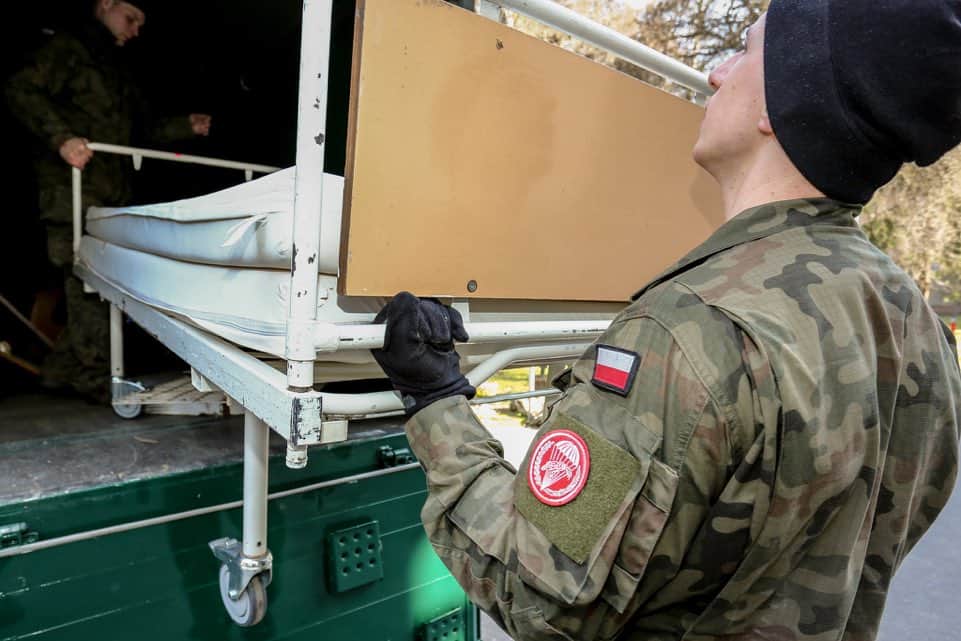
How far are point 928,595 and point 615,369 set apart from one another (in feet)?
16.2

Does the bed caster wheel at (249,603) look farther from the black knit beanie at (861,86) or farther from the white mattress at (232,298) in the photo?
the black knit beanie at (861,86)

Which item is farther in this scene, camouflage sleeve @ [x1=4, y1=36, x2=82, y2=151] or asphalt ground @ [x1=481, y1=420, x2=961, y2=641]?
asphalt ground @ [x1=481, y1=420, x2=961, y2=641]

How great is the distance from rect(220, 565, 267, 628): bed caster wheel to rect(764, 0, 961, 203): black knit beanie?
1470mm

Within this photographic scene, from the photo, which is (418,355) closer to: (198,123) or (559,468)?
(559,468)

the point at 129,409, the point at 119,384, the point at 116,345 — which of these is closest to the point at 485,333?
the point at 129,409

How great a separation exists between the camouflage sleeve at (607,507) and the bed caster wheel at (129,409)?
70.7 inches

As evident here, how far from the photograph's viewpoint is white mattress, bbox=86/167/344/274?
1.21m

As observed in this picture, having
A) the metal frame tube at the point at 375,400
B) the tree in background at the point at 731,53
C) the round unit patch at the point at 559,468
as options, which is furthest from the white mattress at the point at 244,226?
the tree in background at the point at 731,53

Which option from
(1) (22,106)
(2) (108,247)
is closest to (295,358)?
(2) (108,247)

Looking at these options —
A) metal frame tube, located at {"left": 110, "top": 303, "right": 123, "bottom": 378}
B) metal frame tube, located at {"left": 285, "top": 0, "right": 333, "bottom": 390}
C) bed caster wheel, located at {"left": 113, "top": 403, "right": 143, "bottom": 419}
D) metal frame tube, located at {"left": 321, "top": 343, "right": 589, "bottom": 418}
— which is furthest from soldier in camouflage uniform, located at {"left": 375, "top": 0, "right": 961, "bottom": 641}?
metal frame tube, located at {"left": 110, "top": 303, "right": 123, "bottom": 378}

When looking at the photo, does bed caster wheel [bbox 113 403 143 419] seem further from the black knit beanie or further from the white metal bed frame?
the black knit beanie

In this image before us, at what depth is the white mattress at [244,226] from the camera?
1.21 metres

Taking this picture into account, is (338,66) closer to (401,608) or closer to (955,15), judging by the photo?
(401,608)

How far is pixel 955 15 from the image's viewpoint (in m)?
0.87
